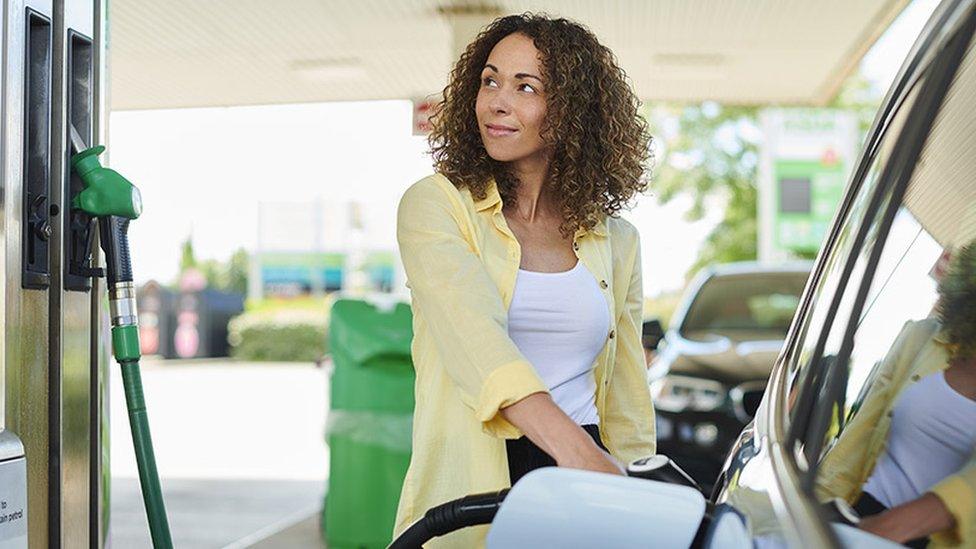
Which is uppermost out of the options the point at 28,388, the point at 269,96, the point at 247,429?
the point at 269,96

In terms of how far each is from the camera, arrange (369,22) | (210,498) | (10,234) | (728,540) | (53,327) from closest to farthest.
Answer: (728,540) → (10,234) → (53,327) → (210,498) → (369,22)

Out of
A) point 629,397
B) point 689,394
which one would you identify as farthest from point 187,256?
point 629,397

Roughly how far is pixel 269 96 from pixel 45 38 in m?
12.3

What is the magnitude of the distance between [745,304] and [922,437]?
810 centimetres

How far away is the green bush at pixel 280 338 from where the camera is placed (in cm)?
3381

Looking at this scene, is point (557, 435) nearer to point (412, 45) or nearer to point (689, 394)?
point (689, 394)

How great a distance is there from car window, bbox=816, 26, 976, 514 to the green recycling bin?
17.1 feet

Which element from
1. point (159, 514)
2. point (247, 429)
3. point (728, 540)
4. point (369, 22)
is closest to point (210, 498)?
point (369, 22)

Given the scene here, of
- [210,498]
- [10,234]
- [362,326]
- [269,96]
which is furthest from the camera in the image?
[269,96]

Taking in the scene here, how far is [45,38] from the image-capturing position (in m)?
2.71

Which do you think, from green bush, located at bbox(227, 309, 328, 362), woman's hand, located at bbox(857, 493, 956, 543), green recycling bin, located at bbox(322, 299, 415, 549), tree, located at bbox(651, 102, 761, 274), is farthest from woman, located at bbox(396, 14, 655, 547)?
green bush, located at bbox(227, 309, 328, 362)

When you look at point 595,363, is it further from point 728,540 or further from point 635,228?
point 728,540

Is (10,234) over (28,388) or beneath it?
over

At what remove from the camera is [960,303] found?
117cm
